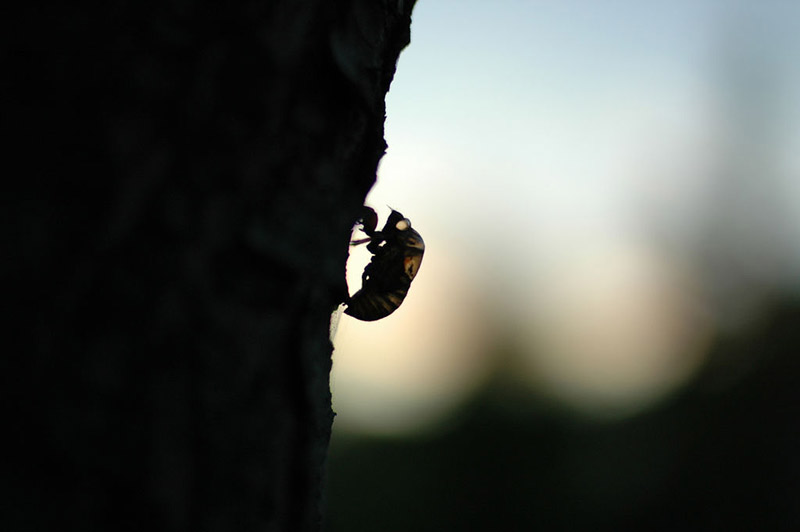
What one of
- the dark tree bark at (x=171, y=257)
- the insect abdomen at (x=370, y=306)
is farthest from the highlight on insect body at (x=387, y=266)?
the dark tree bark at (x=171, y=257)

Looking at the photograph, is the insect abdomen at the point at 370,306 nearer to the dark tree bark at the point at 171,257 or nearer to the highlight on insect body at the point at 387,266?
the highlight on insect body at the point at 387,266

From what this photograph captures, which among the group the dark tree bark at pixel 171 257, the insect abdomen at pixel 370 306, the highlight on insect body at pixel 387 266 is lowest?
the dark tree bark at pixel 171 257

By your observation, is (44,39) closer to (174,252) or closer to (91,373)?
(174,252)

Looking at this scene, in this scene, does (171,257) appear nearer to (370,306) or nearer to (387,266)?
(370,306)

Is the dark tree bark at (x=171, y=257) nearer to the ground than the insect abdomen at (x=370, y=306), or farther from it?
nearer to the ground

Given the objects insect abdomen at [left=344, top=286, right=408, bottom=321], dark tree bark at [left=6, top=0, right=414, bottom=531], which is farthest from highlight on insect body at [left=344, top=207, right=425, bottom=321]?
dark tree bark at [left=6, top=0, right=414, bottom=531]

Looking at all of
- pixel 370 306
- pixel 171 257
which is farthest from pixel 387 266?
pixel 171 257

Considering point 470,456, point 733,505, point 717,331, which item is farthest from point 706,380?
point 470,456
